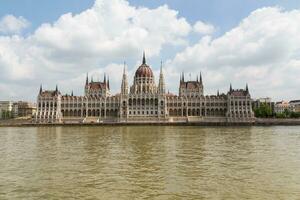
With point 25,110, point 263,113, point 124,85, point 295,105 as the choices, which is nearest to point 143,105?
point 124,85

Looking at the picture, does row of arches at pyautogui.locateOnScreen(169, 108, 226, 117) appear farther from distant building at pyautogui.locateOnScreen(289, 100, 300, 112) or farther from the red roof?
distant building at pyautogui.locateOnScreen(289, 100, 300, 112)

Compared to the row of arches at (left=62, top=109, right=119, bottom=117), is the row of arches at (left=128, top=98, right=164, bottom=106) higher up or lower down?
higher up

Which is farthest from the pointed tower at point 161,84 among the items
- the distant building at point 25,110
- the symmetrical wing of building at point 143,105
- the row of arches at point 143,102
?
the distant building at point 25,110

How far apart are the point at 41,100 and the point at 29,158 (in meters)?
97.4

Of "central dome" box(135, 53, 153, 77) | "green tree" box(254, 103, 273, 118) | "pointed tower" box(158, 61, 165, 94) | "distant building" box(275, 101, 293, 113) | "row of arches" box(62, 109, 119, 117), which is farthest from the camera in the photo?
"distant building" box(275, 101, 293, 113)

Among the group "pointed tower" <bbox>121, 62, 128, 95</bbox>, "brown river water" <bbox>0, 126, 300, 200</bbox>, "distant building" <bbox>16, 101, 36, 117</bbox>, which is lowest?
"brown river water" <bbox>0, 126, 300, 200</bbox>

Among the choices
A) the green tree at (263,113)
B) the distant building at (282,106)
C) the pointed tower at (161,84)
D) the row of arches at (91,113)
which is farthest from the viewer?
the distant building at (282,106)

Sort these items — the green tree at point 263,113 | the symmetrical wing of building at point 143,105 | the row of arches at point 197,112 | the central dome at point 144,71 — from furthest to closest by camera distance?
the central dome at point 144,71, the row of arches at point 197,112, the symmetrical wing of building at point 143,105, the green tree at point 263,113

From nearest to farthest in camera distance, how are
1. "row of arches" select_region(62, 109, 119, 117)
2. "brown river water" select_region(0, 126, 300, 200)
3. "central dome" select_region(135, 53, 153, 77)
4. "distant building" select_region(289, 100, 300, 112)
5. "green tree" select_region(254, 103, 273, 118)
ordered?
1. "brown river water" select_region(0, 126, 300, 200)
2. "green tree" select_region(254, 103, 273, 118)
3. "row of arches" select_region(62, 109, 119, 117)
4. "central dome" select_region(135, 53, 153, 77)
5. "distant building" select_region(289, 100, 300, 112)

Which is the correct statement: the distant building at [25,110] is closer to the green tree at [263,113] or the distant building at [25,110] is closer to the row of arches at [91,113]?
the row of arches at [91,113]

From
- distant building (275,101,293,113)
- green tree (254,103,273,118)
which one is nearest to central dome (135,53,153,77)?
green tree (254,103,273,118)

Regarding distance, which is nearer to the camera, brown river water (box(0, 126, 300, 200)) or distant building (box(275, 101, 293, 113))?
brown river water (box(0, 126, 300, 200))

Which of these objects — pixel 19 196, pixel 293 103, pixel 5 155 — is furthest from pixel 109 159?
pixel 293 103

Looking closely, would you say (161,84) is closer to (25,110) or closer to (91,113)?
(91,113)
